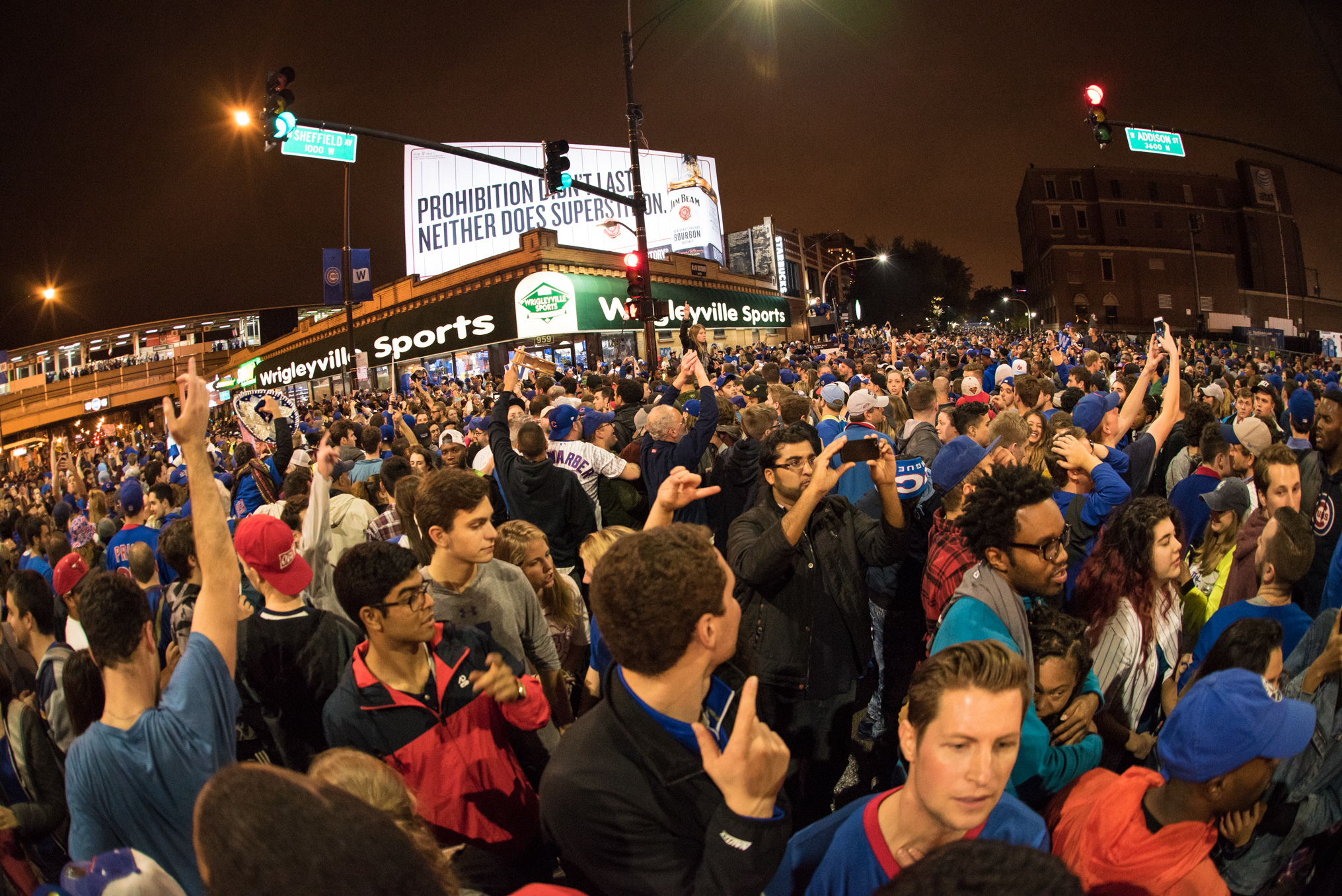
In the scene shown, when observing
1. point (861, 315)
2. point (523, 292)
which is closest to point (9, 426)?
point (523, 292)

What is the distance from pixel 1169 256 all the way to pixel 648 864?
82501mm

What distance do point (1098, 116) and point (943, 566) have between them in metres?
16.0

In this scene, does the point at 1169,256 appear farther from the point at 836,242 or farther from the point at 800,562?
the point at 800,562

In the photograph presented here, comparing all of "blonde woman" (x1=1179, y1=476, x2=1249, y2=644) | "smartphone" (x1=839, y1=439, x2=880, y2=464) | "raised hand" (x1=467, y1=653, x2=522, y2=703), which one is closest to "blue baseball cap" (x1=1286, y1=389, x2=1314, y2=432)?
"blonde woman" (x1=1179, y1=476, x2=1249, y2=644)

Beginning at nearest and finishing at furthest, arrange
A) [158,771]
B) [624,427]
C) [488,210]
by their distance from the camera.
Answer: [158,771]
[624,427]
[488,210]

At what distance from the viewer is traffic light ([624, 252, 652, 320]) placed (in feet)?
44.7

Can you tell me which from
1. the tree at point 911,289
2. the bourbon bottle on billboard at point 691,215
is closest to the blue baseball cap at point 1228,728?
the bourbon bottle on billboard at point 691,215

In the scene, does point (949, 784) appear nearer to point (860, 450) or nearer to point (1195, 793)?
point (1195, 793)

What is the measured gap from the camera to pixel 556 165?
1221 cm

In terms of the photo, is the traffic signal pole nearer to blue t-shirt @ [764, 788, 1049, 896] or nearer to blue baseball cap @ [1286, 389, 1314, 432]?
blue baseball cap @ [1286, 389, 1314, 432]

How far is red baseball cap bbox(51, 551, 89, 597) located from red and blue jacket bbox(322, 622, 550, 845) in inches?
158

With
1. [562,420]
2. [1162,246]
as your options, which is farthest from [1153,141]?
[1162,246]

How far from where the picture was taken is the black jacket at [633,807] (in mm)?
1713

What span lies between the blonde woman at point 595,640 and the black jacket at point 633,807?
1115 millimetres
